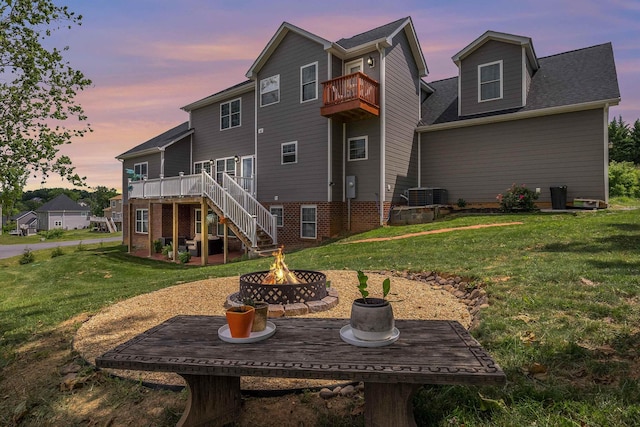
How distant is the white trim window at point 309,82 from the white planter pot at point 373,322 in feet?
43.8

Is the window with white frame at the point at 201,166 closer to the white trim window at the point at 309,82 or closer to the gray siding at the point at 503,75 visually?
the white trim window at the point at 309,82

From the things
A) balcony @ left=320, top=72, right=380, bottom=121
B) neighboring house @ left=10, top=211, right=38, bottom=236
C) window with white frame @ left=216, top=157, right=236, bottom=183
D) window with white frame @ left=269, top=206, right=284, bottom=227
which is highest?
balcony @ left=320, top=72, right=380, bottom=121

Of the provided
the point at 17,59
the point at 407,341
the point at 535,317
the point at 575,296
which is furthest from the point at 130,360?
the point at 17,59

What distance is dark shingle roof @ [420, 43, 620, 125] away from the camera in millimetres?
12039

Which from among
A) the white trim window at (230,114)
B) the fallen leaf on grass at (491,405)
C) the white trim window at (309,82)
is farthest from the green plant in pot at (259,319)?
the white trim window at (230,114)

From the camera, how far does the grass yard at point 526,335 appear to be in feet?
7.16

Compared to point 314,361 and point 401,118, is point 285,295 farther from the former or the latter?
point 401,118

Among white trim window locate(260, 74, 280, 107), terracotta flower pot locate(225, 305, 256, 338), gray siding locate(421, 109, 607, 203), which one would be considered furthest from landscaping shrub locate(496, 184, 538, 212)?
terracotta flower pot locate(225, 305, 256, 338)

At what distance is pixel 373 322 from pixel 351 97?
11.7 m

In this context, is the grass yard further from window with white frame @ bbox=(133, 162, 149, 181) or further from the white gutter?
window with white frame @ bbox=(133, 162, 149, 181)

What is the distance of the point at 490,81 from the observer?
1409 cm

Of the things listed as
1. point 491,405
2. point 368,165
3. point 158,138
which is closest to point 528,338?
point 491,405

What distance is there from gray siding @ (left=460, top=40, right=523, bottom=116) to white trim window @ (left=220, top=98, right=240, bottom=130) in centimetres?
1089

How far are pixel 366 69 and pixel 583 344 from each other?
512 inches
